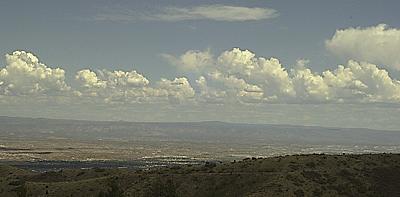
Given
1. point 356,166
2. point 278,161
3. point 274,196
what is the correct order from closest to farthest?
point 274,196
point 356,166
point 278,161

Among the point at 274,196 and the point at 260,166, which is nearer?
the point at 274,196

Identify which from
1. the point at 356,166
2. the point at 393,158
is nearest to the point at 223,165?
the point at 356,166

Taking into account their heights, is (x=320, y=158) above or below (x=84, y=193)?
above

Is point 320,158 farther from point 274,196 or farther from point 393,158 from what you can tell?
point 274,196

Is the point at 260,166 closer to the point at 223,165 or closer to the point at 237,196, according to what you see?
the point at 223,165

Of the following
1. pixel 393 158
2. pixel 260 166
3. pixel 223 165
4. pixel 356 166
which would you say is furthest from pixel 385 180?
pixel 223 165

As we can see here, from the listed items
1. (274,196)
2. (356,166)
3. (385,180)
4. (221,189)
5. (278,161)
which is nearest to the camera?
(274,196)
